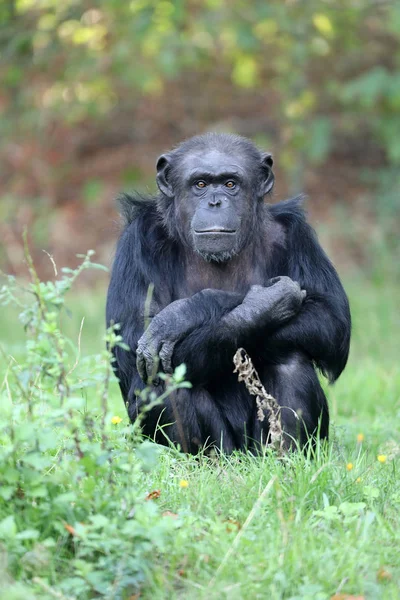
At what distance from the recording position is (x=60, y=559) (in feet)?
11.8

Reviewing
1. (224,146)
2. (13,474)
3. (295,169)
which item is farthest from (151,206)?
(295,169)

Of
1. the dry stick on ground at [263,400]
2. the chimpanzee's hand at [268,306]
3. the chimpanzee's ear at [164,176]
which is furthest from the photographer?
the chimpanzee's ear at [164,176]

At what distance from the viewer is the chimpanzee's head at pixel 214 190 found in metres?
5.40

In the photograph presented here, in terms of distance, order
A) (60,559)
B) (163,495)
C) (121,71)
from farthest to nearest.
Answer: (121,71), (163,495), (60,559)

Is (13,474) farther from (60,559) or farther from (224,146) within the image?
(224,146)

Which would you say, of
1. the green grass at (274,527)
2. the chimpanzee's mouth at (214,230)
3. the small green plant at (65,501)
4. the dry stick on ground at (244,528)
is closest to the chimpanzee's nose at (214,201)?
the chimpanzee's mouth at (214,230)

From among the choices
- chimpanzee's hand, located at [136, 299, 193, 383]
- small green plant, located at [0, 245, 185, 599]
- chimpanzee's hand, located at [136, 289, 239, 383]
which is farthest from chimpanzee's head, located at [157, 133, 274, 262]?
small green plant, located at [0, 245, 185, 599]

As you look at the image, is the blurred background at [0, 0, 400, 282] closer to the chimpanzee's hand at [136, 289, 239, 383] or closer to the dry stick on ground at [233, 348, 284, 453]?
the chimpanzee's hand at [136, 289, 239, 383]

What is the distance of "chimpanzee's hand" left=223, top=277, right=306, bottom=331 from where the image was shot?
525 centimetres

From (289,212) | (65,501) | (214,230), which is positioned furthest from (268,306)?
(65,501)

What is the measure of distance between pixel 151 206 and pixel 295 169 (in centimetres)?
882

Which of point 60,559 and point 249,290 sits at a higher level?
point 249,290

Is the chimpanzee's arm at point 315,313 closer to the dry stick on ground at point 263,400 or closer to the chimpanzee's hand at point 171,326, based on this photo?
the chimpanzee's hand at point 171,326

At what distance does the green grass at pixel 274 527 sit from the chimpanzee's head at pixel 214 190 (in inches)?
48.5
